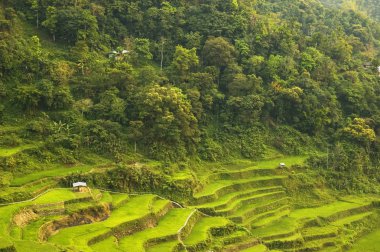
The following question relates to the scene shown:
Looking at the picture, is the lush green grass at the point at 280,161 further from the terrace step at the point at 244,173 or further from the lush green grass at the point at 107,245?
the lush green grass at the point at 107,245

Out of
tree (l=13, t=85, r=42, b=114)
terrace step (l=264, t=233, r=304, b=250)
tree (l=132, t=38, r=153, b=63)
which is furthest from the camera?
tree (l=132, t=38, r=153, b=63)

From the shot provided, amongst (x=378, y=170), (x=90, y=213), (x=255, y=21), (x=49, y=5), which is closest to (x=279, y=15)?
(x=255, y=21)

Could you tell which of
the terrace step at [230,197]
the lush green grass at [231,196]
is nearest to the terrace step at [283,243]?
the terrace step at [230,197]


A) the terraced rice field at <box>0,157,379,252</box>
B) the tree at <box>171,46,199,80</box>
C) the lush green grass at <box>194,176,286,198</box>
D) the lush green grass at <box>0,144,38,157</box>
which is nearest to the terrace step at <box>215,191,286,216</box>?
the terraced rice field at <box>0,157,379,252</box>

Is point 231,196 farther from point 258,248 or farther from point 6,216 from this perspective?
point 6,216

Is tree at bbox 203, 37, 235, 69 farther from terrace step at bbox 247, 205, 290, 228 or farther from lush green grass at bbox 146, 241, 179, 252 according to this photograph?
lush green grass at bbox 146, 241, 179, 252
